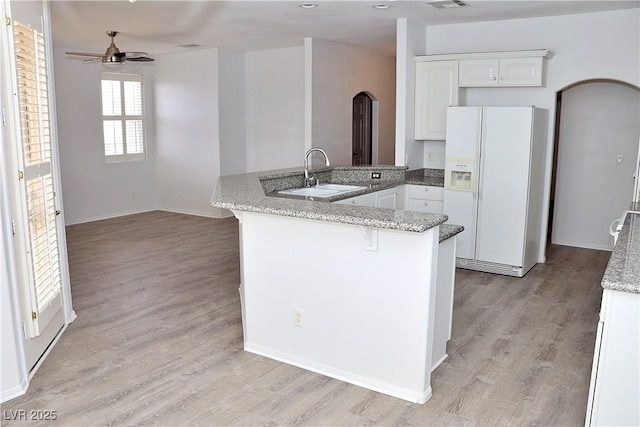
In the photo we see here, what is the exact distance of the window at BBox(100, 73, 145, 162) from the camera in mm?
8375

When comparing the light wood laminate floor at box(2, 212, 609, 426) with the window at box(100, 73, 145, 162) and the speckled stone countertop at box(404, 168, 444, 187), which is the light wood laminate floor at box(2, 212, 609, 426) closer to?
the speckled stone countertop at box(404, 168, 444, 187)

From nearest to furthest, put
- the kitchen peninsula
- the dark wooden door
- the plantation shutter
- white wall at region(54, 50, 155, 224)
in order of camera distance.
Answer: the kitchen peninsula
the plantation shutter
white wall at region(54, 50, 155, 224)
the dark wooden door

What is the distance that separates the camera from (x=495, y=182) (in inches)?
209

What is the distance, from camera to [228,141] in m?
8.39

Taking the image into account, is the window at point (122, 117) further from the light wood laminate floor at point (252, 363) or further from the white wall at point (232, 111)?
the light wood laminate floor at point (252, 363)

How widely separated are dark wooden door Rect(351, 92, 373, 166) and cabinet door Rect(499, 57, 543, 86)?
3.44 m

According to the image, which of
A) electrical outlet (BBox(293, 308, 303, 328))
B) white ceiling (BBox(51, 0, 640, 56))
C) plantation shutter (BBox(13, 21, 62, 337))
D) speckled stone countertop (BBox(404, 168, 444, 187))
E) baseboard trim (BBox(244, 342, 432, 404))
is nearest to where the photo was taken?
baseboard trim (BBox(244, 342, 432, 404))

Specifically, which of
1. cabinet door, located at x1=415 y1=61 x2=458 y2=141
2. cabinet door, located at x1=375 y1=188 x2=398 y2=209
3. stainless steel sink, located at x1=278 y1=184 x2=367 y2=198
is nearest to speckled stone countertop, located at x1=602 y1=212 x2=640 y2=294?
stainless steel sink, located at x1=278 y1=184 x2=367 y2=198

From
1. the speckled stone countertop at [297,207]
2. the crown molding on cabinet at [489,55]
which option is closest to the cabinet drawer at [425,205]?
the speckled stone countertop at [297,207]

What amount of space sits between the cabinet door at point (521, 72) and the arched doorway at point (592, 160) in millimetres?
767

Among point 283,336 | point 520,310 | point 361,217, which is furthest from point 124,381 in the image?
point 520,310

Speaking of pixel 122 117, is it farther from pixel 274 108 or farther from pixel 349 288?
pixel 349 288

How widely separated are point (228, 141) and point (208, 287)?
3881 millimetres

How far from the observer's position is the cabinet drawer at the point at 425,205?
5690 mm
